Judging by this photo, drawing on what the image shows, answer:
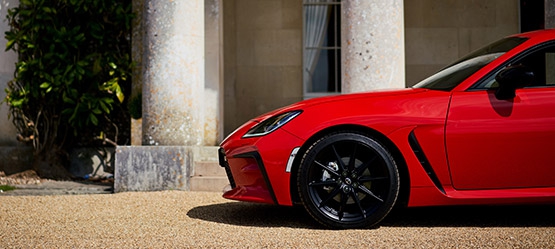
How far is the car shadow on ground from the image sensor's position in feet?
14.4

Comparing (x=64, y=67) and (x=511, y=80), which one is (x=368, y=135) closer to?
(x=511, y=80)

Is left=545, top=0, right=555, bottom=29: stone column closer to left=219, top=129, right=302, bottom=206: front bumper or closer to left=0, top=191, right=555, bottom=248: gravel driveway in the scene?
left=0, top=191, right=555, bottom=248: gravel driveway

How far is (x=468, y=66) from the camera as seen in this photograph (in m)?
4.52

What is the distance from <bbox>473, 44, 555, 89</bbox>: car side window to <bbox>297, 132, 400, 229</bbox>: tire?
0.86 metres

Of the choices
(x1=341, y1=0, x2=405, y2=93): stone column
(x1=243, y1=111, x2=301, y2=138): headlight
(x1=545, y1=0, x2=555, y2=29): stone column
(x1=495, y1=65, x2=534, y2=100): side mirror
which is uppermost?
(x1=545, y1=0, x2=555, y2=29): stone column

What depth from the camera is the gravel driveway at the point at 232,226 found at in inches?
146

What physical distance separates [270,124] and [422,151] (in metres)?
1.06

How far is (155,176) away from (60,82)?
2317mm

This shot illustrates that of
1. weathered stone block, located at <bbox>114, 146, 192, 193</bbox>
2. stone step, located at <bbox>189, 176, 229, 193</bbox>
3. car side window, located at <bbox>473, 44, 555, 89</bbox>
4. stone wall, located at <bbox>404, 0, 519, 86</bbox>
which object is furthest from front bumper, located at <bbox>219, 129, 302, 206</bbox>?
stone wall, located at <bbox>404, 0, 519, 86</bbox>

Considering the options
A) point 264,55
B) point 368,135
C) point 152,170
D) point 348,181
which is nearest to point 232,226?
point 348,181

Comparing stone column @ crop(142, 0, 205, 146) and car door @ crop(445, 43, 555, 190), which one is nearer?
car door @ crop(445, 43, 555, 190)

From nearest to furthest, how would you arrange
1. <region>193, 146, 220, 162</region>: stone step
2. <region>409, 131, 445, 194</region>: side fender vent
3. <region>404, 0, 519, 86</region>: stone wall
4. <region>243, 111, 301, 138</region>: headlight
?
1. <region>409, 131, 445, 194</region>: side fender vent
2. <region>243, 111, 301, 138</region>: headlight
3. <region>193, 146, 220, 162</region>: stone step
4. <region>404, 0, 519, 86</region>: stone wall

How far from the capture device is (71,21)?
8.14m

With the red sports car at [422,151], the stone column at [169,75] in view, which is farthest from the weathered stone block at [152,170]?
the red sports car at [422,151]
